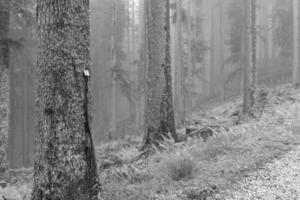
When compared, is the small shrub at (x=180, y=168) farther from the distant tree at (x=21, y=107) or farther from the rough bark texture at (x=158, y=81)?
the distant tree at (x=21, y=107)

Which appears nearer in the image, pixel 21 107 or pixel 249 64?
pixel 249 64

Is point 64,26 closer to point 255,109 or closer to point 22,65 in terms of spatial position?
point 255,109

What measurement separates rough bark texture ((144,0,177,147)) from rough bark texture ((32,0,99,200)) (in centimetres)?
417

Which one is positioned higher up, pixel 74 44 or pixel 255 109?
pixel 74 44

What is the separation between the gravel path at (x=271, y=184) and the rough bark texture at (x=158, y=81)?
3.16 meters

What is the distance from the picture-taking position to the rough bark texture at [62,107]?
4082 millimetres

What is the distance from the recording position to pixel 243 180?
16.9 feet

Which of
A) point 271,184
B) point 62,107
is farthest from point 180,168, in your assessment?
point 62,107

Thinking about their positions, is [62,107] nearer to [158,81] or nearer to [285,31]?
[158,81]

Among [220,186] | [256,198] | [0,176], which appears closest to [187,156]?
[220,186]

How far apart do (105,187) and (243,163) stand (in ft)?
8.18

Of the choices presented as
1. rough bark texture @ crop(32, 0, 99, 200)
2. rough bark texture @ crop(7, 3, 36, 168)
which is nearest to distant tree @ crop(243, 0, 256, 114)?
rough bark texture @ crop(32, 0, 99, 200)

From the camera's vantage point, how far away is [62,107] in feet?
13.4

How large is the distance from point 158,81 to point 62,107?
4.58m
